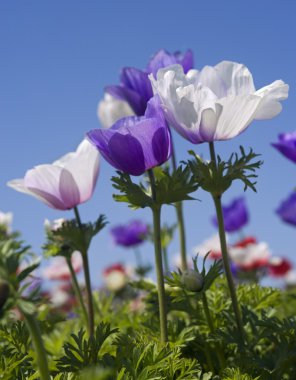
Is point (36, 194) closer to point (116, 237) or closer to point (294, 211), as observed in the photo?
point (294, 211)

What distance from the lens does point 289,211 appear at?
2893 millimetres

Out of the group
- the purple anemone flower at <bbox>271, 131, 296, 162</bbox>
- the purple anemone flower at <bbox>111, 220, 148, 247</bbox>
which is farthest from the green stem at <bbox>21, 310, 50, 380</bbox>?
the purple anemone flower at <bbox>111, 220, 148, 247</bbox>

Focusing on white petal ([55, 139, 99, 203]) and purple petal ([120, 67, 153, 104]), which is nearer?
white petal ([55, 139, 99, 203])

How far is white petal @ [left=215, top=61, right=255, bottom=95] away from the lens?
1.72 m

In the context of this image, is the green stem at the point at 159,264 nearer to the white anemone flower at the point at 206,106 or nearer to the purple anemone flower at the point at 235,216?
the white anemone flower at the point at 206,106

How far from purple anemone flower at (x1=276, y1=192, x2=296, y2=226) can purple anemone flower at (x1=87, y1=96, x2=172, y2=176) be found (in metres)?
1.33

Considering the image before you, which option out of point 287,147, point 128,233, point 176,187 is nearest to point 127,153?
point 176,187

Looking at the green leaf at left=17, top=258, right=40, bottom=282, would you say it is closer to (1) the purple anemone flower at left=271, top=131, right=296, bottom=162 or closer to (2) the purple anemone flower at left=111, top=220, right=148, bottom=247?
(1) the purple anemone flower at left=271, top=131, right=296, bottom=162

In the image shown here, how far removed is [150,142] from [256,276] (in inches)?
104

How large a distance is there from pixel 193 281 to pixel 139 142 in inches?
14.2

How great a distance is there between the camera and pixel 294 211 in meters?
2.85

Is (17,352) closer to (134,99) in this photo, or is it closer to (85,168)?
(85,168)

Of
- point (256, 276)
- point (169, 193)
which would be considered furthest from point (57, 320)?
point (256, 276)

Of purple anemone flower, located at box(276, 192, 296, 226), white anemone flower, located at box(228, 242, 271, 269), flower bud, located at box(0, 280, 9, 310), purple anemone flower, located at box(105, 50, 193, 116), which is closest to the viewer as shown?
flower bud, located at box(0, 280, 9, 310)
